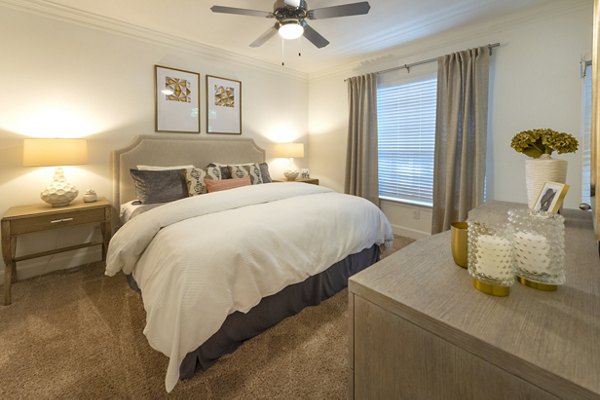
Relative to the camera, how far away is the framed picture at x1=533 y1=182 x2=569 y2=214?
41.9 inches

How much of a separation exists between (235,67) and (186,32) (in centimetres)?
85

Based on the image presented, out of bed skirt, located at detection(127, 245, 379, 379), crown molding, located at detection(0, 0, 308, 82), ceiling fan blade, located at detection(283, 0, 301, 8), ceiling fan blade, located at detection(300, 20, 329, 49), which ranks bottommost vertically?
bed skirt, located at detection(127, 245, 379, 379)

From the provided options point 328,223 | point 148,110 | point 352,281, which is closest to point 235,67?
point 148,110

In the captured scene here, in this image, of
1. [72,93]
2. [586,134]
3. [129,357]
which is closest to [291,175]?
[72,93]

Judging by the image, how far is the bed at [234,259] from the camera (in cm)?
136

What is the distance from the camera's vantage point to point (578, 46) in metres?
2.50

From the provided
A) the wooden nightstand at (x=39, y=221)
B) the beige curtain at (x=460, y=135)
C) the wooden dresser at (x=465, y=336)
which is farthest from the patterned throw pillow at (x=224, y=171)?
the wooden dresser at (x=465, y=336)

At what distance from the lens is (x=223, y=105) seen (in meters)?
3.87

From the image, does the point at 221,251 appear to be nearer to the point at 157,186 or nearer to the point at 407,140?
the point at 157,186

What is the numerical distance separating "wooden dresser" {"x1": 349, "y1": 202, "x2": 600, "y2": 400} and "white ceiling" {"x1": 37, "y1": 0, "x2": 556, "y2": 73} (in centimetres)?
274

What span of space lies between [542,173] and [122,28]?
12.8 feet

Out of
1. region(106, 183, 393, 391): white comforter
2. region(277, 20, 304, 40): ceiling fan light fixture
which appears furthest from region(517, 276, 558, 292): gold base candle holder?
region(277, 20, 304, 40): ceiling fan light fixture

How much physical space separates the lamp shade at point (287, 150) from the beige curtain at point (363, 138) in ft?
2.51

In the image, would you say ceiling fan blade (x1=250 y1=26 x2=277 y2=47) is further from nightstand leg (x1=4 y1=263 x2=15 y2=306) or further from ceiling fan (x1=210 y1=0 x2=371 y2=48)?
nightstand leg (x1=4 y1=263 x2=15 y2=306)
